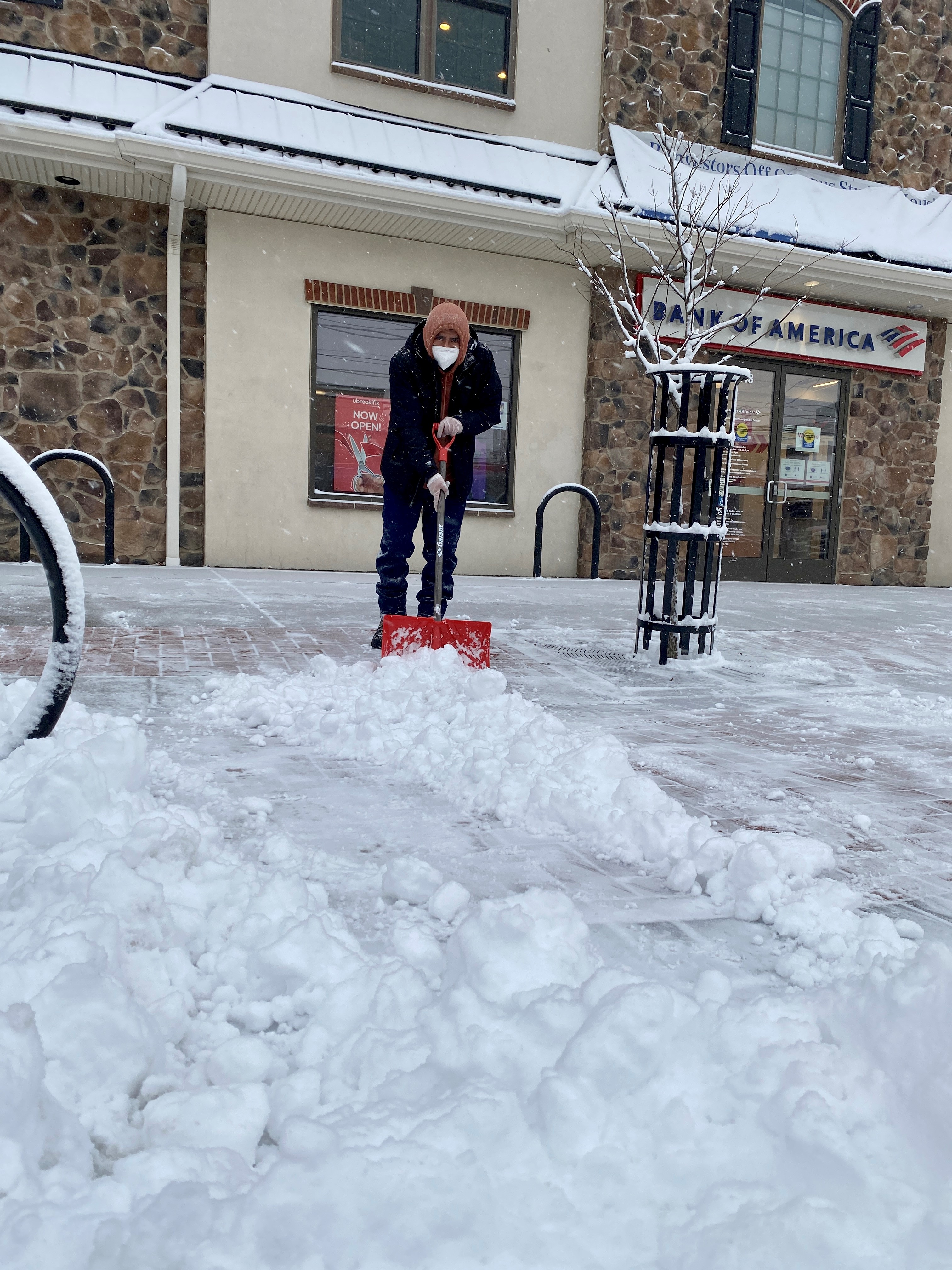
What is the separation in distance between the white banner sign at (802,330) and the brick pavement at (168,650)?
7298mm

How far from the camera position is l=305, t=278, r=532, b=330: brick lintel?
10.1m

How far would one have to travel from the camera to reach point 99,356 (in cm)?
955

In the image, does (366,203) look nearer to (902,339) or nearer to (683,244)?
(683,244)

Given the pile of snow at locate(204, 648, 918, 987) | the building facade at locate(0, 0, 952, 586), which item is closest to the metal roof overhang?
the building facade at locate(0, 0, 952, 586)

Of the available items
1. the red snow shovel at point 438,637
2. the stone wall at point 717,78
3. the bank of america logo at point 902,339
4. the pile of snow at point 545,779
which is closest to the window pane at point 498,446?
the stone wall at point 717,78

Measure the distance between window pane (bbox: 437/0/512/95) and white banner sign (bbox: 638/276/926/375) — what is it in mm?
2813

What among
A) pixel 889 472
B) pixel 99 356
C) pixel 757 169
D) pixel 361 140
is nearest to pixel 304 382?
pixel 99 356

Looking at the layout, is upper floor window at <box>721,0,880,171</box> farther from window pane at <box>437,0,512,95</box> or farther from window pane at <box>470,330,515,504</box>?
window pane at <box>470,330,515,504</box>

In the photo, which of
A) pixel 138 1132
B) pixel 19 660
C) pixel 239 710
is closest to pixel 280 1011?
pixel 138 1132

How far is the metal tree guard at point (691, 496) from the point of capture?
5027 mm

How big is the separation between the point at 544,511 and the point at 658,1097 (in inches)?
387

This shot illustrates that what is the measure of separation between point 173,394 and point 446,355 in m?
5.70

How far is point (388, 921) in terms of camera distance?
1949 millimetres

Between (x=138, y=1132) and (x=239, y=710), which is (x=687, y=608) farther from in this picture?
(x=138, y=1132)
